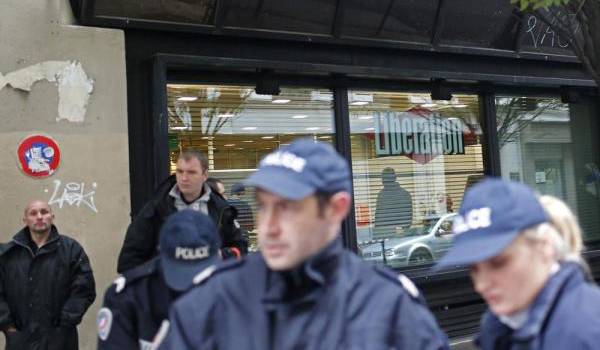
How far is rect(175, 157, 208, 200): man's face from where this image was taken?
14.2 feet

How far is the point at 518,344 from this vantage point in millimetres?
1922

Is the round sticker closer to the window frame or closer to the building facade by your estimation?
the building facade

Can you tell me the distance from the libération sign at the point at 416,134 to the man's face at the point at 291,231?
21.1 feet

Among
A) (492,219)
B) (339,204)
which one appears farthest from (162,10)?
(492,219)

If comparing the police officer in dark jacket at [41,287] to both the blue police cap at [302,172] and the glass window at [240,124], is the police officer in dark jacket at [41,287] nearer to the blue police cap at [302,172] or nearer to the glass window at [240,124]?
the glass window at [240,124]

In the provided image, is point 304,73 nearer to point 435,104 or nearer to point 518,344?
point 435,104

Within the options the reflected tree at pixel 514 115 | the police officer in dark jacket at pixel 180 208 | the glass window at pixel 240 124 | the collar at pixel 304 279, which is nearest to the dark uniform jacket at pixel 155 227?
the police officer in dark jacket at pixel 180 208

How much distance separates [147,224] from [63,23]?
9.29 feet

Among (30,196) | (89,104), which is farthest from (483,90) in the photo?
(30,196)

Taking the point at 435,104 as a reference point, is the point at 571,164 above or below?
below

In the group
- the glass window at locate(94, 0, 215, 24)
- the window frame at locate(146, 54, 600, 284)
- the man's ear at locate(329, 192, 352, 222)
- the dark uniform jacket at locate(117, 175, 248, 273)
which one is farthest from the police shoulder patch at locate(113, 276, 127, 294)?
the glass window at locate(94, 0, 215, 24)

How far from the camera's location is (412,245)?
8.30 m

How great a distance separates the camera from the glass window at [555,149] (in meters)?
9.21

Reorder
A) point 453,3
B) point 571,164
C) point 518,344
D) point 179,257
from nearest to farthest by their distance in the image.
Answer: point 518,344 < point 179,257 < point 453,3 < point 571,164
